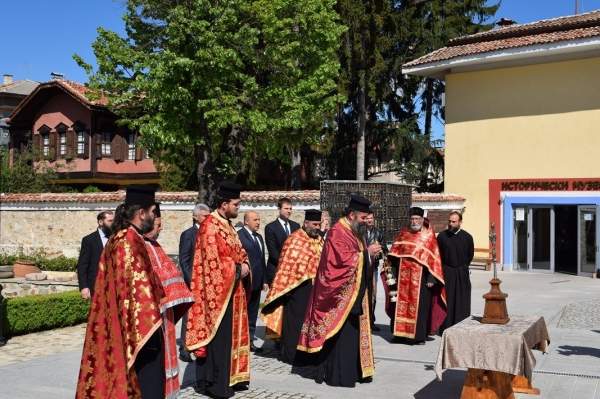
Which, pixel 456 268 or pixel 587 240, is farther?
pixel 587 240

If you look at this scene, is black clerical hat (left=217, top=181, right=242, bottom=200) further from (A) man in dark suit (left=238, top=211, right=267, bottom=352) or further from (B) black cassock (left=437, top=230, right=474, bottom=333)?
(B) black cassock (left=437, top=230, right=474, bottom=333)

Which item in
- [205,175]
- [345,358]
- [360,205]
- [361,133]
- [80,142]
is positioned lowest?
[345,358]

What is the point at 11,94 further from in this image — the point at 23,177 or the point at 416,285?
the point at 416,285

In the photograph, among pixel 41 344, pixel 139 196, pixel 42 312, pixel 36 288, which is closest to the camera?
pixel 139 196

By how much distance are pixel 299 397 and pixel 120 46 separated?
20.2 metres

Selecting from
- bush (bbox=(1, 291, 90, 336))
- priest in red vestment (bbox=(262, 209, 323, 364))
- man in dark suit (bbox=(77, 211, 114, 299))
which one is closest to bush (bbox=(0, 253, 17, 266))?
bush (bbox=(1, 291, 90, 336))

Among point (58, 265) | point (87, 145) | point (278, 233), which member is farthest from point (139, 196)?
point (87, 145)

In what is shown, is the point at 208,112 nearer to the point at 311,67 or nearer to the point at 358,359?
the point at 311,67

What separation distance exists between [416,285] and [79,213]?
68.2 feet

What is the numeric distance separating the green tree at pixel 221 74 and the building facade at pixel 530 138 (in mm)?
3706

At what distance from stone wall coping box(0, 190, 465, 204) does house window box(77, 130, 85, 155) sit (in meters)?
9.35

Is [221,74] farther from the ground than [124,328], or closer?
farther from the ground

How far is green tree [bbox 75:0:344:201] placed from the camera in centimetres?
2328

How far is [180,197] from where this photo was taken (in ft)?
84.9
